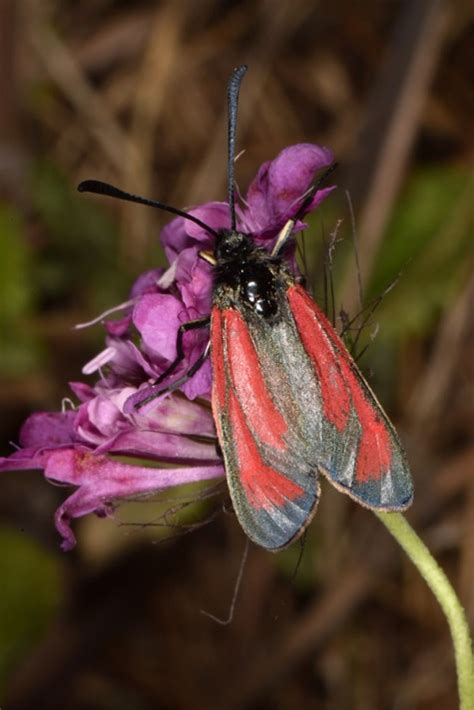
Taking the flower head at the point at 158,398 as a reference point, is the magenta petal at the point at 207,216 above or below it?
above

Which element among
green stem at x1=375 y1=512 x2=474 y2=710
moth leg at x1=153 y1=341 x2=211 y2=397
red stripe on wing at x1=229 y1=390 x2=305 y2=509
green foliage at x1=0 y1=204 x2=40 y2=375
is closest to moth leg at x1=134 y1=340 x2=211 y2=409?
moth leg at x1=153 y1=341 x2=211 y2=397

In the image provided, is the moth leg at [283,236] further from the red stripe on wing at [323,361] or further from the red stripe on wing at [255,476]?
the red stripe on wing at [255,476]

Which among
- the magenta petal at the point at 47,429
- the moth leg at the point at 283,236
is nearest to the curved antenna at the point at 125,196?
the moth leg at the point at 283,236

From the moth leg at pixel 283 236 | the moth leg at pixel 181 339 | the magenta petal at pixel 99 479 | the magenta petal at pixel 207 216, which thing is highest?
the magenta petal at pixel 207 216

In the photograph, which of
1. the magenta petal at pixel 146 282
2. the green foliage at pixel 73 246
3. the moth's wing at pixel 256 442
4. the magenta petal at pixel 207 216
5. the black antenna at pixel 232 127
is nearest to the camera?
the moth's wing at pixel 256 442

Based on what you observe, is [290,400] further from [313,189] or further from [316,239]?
[316,239]

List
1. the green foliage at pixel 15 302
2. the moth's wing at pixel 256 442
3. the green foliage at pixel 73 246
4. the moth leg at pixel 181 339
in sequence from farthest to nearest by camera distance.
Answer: the green foliage at pixel 73 246 → the green foliage at pixel 15 302 → the moth leg at pixel 181 339 → the moth's wing at pixel 256 442

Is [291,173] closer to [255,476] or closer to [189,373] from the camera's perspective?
[189,373]

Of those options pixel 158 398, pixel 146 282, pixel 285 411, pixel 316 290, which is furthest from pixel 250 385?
pixel 316 290
